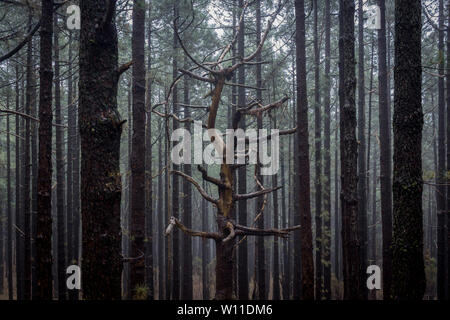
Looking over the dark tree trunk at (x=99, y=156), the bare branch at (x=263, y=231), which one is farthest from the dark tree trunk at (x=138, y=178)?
the dark tree trunk at (x=99, y=156)

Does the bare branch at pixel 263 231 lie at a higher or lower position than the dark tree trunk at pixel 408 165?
lower

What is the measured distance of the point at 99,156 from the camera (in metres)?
3.40

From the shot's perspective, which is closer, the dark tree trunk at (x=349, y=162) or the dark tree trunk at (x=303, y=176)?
the dark tree trunk at (x=349, y=162)

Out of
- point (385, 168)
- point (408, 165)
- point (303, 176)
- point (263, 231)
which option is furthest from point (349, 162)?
point (385, 168)

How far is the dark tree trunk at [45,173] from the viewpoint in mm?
5168

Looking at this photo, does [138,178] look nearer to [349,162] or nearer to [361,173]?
[349,162]

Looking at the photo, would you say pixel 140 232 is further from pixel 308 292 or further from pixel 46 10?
pixel 46 10

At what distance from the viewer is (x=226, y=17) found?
13031 mm

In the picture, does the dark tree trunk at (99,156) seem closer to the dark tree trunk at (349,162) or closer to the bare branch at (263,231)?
the bare branch at (263,231)

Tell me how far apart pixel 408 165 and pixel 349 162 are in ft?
3.39

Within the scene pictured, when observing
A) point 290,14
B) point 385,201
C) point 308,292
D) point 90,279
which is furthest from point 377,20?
point 90,279

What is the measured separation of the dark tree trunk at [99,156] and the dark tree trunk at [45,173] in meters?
2.26

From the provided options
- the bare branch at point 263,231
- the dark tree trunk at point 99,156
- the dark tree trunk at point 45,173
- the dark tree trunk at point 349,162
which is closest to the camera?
the dark tree trunk at point 99,156
